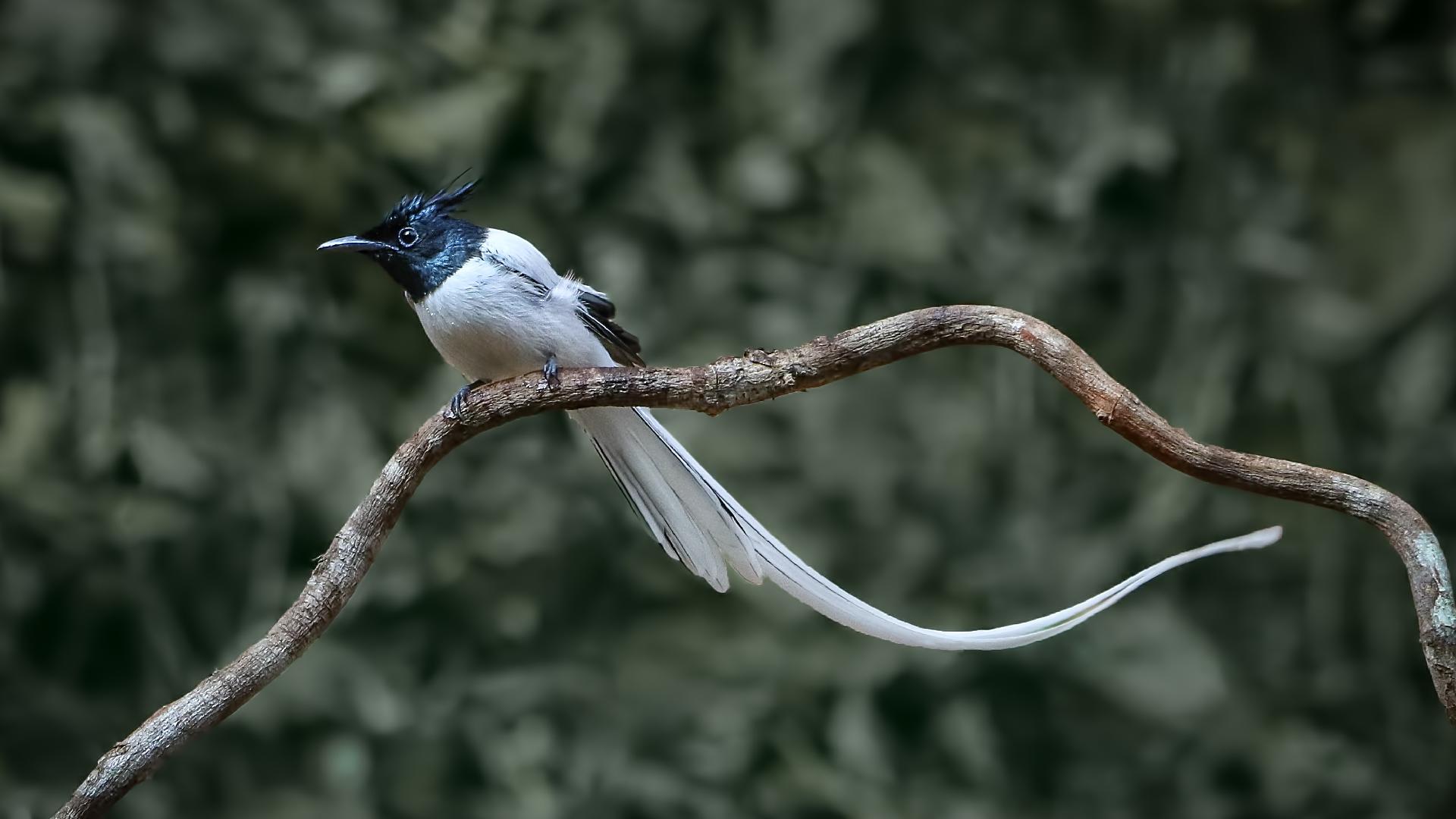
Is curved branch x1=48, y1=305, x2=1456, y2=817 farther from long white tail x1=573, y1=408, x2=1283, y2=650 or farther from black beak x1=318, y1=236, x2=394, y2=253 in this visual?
black beak x1=318, y1=236, x2=394, y2=253

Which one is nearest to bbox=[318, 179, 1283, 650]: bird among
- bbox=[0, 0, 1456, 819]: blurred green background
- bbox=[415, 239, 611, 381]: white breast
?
bbox=[415, 239, 611, 381]: white breast

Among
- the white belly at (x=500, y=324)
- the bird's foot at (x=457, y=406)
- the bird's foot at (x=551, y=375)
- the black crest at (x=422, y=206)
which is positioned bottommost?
the bird's foot at (x=457, y=406)

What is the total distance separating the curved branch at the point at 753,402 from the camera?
Answer: 4.44 feet

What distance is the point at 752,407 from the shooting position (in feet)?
9.33

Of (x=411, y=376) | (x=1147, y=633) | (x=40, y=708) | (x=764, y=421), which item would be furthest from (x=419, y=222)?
(x=1147, y=633)

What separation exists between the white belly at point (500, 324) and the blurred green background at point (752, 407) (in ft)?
3.53

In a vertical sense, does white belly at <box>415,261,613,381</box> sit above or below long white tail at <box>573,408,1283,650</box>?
above

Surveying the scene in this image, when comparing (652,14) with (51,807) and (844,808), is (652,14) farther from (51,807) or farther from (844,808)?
Answer: (51,807)

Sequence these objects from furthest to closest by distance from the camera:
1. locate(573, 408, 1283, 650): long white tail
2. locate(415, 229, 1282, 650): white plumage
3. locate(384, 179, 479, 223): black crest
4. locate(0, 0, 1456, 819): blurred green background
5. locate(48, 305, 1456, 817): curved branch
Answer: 1. locate(0, 0, 1456, 819): blurred green background
2. locate(384, 179, 479, 223): black crest
3. locate(415, 229, 1282, 650): white plumage
4. locate(573, 408, 1283, 650): long white tail
5. locate(48, 305, 1456, 817): curved branch

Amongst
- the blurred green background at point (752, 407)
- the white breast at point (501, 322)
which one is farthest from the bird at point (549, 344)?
the blurred green background at point (752, 407)

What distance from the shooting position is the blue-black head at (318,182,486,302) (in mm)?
1674

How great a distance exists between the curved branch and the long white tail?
0.11 meters

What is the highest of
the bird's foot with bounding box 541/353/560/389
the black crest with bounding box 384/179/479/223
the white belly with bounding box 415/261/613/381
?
the black crest with bounding box 384/179/479/223

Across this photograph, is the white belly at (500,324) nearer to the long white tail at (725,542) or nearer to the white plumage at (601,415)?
the white plumage at (601,415)
